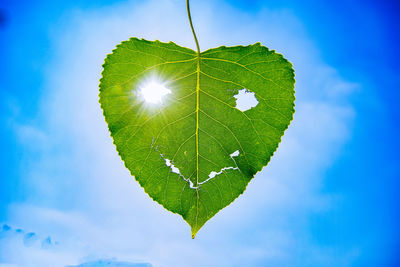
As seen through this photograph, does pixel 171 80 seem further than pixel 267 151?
Yes

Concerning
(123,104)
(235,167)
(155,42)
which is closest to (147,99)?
Result: (123,104)

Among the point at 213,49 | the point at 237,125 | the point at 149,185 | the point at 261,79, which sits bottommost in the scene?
the point at 149,185

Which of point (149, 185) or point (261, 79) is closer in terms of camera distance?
point (149, 185)

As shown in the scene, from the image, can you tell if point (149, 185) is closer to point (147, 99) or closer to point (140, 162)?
point (140, 162)

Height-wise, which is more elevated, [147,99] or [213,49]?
[213,49]

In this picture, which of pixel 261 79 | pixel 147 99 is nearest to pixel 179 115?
pixel 147 99

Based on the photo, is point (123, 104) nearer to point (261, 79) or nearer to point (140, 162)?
point (140, 162)
